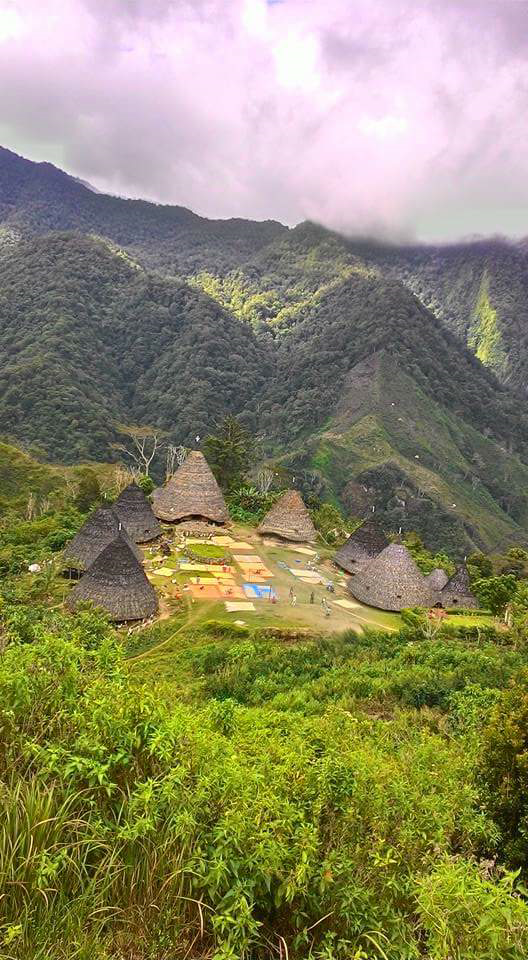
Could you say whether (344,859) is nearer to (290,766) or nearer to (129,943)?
(290,766)

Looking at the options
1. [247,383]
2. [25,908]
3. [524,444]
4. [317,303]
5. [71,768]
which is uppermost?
[317,303]

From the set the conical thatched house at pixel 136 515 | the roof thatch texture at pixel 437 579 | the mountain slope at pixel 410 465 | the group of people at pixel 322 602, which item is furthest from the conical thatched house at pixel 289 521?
the mountain slope at pixel 410 465

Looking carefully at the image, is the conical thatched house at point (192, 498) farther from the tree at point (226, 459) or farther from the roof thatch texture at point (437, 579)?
the roof thatch texture at point (437, 579)

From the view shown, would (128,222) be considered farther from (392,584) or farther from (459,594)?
(459,594)

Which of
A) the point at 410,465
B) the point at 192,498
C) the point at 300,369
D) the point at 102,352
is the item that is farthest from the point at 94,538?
the point at 300,369

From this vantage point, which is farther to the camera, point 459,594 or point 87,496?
point 87,496

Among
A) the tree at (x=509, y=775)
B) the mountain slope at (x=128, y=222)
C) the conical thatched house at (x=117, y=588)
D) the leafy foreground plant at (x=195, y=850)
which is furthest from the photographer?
the mountain slope at (x=128, y=222)

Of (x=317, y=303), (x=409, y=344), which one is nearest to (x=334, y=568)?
(x=409, y=344)
